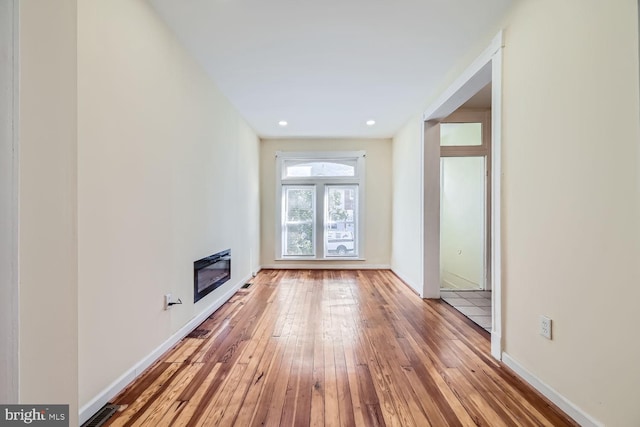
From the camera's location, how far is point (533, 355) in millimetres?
1774

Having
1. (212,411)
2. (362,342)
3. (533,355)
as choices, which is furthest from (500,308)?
(212,411)

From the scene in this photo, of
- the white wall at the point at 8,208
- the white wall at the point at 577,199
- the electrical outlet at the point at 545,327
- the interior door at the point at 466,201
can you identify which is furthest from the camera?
the interior door at the point at 466,201

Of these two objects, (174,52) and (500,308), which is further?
(174,52)

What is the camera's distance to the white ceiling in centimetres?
204

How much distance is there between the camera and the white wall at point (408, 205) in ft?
13.2

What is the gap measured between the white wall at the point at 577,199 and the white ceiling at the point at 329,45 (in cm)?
56

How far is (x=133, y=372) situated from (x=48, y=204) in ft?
4.36

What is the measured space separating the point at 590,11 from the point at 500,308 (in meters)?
1.82

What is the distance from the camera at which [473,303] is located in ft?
11.7

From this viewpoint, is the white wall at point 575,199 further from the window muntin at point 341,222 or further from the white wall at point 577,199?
the window muntin at point 341,222

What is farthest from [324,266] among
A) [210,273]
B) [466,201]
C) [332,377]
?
[332,377]

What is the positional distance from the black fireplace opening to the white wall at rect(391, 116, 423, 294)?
2538mm

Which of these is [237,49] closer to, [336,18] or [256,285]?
[336,18]

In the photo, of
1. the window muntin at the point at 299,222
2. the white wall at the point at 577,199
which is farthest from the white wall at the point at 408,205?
the white wall at the point at 577,199
